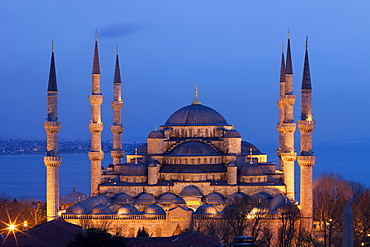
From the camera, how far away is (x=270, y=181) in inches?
1577

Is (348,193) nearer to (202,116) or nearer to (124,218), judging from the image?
(202,116)

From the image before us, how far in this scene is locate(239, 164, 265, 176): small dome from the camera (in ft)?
129

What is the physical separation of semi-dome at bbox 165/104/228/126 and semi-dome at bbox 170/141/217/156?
213 centimetres

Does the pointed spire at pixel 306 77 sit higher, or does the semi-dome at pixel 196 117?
the pointed spire at pixel 306 77

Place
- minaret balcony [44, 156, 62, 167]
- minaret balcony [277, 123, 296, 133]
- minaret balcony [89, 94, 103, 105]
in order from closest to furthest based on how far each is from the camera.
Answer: minaret balcony [44, 156, 62, 167] < minaret balcony [89, 94, 103, 105] < minaret balcony [277, 123, 296, 133]

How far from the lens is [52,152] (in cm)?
3800

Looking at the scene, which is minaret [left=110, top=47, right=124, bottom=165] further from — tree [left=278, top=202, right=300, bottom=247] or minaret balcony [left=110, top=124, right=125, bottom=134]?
tree [left=278, top=202, right=300, bottom=247]

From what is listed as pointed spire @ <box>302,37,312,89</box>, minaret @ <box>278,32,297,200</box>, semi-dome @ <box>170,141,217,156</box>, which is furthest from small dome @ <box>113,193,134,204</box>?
pointed spire @ <box>302,37,312,89</box>

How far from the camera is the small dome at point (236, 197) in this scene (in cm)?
3744

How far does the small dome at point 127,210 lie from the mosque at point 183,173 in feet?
0.14

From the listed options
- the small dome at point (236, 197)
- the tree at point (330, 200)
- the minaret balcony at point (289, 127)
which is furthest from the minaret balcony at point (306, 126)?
the tree at point (330, 200)

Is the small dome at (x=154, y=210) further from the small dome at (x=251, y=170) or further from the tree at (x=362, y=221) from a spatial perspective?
the tree at (x=362, y=221)

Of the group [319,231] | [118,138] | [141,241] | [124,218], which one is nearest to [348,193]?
[319,231]

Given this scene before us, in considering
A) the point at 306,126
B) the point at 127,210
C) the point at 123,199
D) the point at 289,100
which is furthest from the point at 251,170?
the point at 127,210
